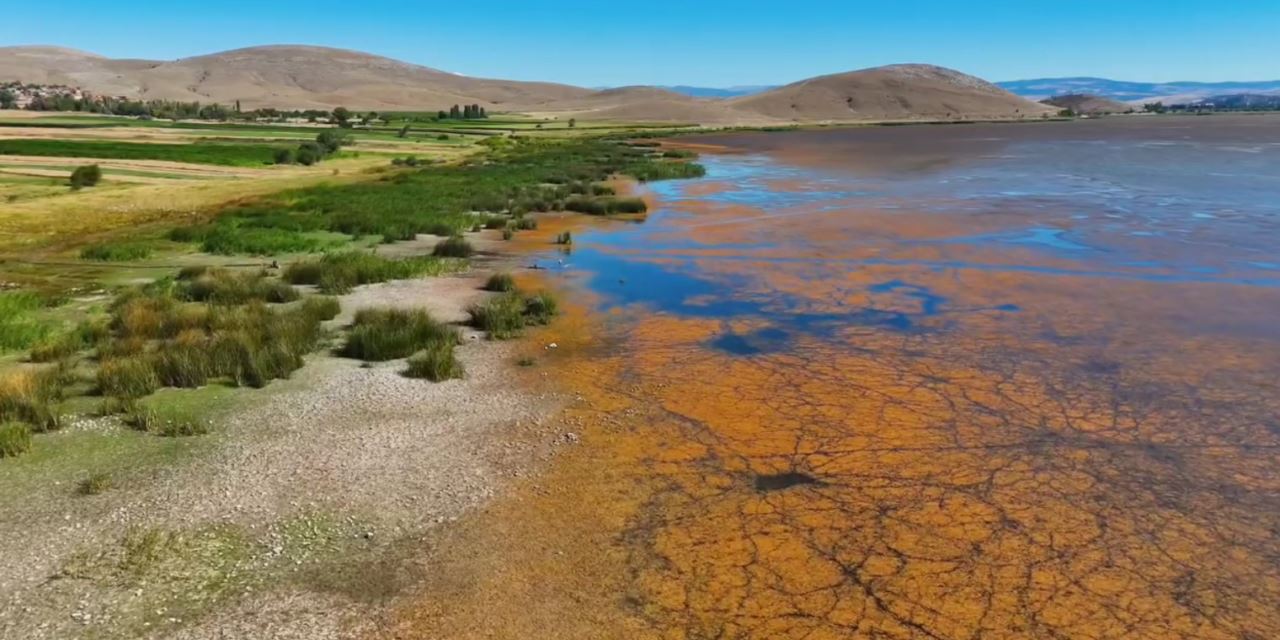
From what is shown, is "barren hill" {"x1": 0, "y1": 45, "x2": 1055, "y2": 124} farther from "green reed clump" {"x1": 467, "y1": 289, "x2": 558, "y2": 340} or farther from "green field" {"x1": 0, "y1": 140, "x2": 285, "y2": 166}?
"green reed clump" {"x1": 467, "y1": 289, "x2": 558, "y2": 340}

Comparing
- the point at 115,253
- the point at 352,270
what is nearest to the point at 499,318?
the point at 352,270

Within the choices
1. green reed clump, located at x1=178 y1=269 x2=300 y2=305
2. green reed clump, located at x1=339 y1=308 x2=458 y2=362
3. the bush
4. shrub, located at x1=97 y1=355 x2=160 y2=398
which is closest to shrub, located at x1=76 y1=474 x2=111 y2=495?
shrub, located at x1=97 y1=355 x2=160 y2=398

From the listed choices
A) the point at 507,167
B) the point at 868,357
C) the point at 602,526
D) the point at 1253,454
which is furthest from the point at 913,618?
the point at 507,167

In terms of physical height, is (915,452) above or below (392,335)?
below

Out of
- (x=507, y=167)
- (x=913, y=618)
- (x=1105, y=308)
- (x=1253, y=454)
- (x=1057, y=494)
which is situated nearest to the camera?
(x=913, y=618)

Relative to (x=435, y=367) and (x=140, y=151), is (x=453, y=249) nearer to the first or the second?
(x=435, y=367)

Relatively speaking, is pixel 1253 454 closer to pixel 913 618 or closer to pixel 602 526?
pixel 913 618
